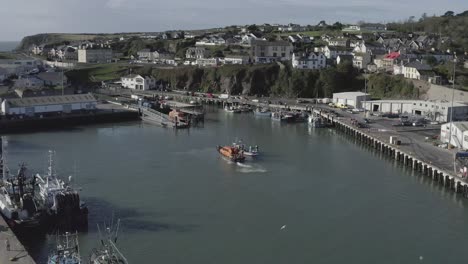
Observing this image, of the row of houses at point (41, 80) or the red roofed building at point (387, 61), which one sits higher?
the red roofed building at point (387, 61)

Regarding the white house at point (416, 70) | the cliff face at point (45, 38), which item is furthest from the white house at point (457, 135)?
the cliff face at point (45, 38)

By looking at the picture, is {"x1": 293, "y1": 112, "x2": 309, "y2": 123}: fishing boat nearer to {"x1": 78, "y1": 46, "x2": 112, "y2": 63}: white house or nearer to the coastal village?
the coastal village

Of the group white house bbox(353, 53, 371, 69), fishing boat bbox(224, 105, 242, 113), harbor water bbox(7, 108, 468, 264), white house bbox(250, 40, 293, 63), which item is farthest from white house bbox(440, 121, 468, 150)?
white house bbox(250, 40, 293, 63)

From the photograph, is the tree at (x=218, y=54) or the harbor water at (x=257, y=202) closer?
the harbor water at (x=257, y=202)

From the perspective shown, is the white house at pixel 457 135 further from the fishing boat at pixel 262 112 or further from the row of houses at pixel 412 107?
the fishing boat at pixel 262 112

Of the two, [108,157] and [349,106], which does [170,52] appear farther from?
[108,157]

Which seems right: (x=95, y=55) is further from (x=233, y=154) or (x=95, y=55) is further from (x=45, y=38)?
(x=45, y=38)
